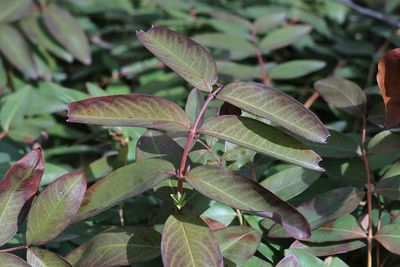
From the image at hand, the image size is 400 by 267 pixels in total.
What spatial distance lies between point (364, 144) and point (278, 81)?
0.70m

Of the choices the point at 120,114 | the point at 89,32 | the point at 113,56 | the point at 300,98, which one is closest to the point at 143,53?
the point at 113,56

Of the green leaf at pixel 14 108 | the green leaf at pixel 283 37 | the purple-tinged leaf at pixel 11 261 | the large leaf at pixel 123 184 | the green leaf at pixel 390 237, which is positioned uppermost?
the large leaf at pixel 123 184

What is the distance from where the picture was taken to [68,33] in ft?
5.56

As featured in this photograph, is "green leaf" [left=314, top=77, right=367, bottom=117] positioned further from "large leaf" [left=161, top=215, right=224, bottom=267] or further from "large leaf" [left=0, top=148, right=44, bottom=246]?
"large leaf" [left=0, top=148, right=44, bottom=246]

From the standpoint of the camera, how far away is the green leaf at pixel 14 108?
1.44m

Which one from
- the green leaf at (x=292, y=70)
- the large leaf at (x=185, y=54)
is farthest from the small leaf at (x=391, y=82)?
the green leaf at (x=292, y=70)

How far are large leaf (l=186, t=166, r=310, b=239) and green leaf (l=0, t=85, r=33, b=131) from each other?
0.80 meters

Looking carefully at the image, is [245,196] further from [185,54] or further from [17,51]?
[17,51]

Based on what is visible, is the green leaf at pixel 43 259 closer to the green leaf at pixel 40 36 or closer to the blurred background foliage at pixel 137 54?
the blurred background foliage at pixel 137 54

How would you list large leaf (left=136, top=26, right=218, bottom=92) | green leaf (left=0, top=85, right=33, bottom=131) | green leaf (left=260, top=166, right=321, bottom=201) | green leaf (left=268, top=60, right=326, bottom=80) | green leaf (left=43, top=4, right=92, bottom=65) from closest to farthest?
large leaf (left=136, top=26, right=218, bottom=92), green leaf (left=260, top=166, right=321, bottom=201), green leaf (left=0, top=85, right=33, bottom=131), green leaf (left=268, top=60, right=326, bottom=80), green leaf (left=43, top=4, right=92, bottom=65)

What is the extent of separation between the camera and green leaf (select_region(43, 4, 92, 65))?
1673mm

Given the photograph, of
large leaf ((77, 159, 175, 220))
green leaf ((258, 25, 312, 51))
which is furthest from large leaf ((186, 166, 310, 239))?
green leaf ((258, 25, 312, 51))

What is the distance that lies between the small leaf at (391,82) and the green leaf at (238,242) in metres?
0.26

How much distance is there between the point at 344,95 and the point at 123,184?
466 mm
